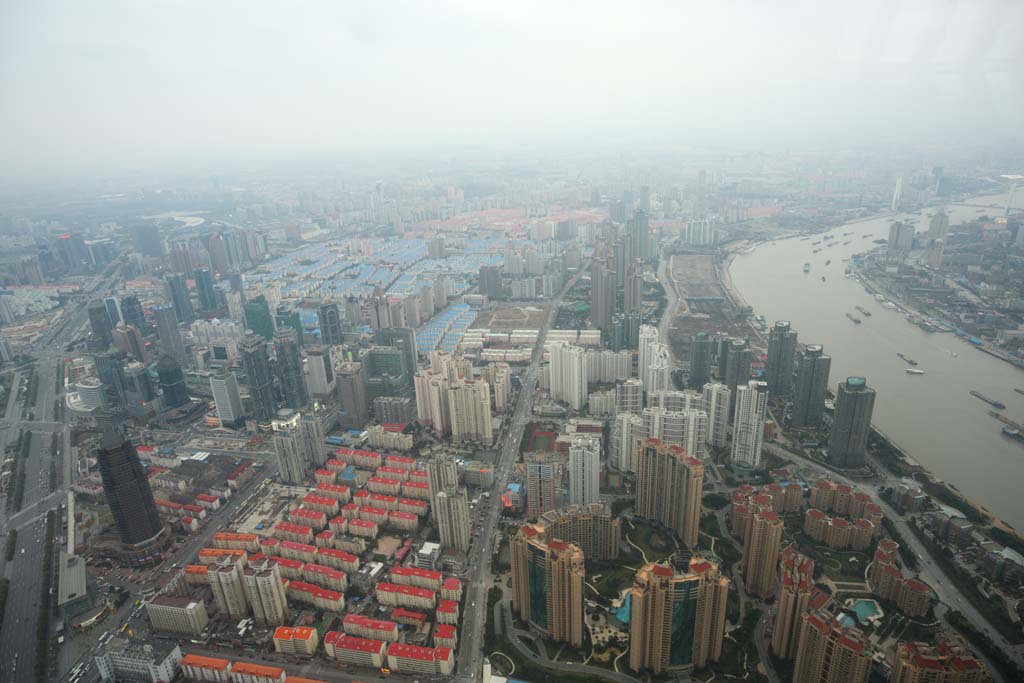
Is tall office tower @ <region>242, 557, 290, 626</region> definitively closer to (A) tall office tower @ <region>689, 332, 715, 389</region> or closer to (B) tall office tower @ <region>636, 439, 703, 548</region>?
(B) tall office tower @ <region>636, 439, 703, 548</region>

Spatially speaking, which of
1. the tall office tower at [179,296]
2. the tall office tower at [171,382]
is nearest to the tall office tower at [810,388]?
the tall office tower at [171,382]

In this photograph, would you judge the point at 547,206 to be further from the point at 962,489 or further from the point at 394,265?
the point at 962,489

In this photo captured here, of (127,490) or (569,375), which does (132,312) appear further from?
(569,375)

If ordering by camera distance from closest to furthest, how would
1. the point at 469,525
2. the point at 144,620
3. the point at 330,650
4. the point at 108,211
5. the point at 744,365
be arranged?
the point at 330,650
the point at 144,620
the point at 469,525
the point at 744,365
the point at 108,211

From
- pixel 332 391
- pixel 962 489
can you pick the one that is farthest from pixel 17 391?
pixel 962 489

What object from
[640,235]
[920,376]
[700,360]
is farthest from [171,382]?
[640,235]

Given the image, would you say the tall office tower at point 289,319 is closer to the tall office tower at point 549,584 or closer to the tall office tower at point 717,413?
the tall office tower at point 717,413

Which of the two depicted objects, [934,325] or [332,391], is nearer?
[332,391]
